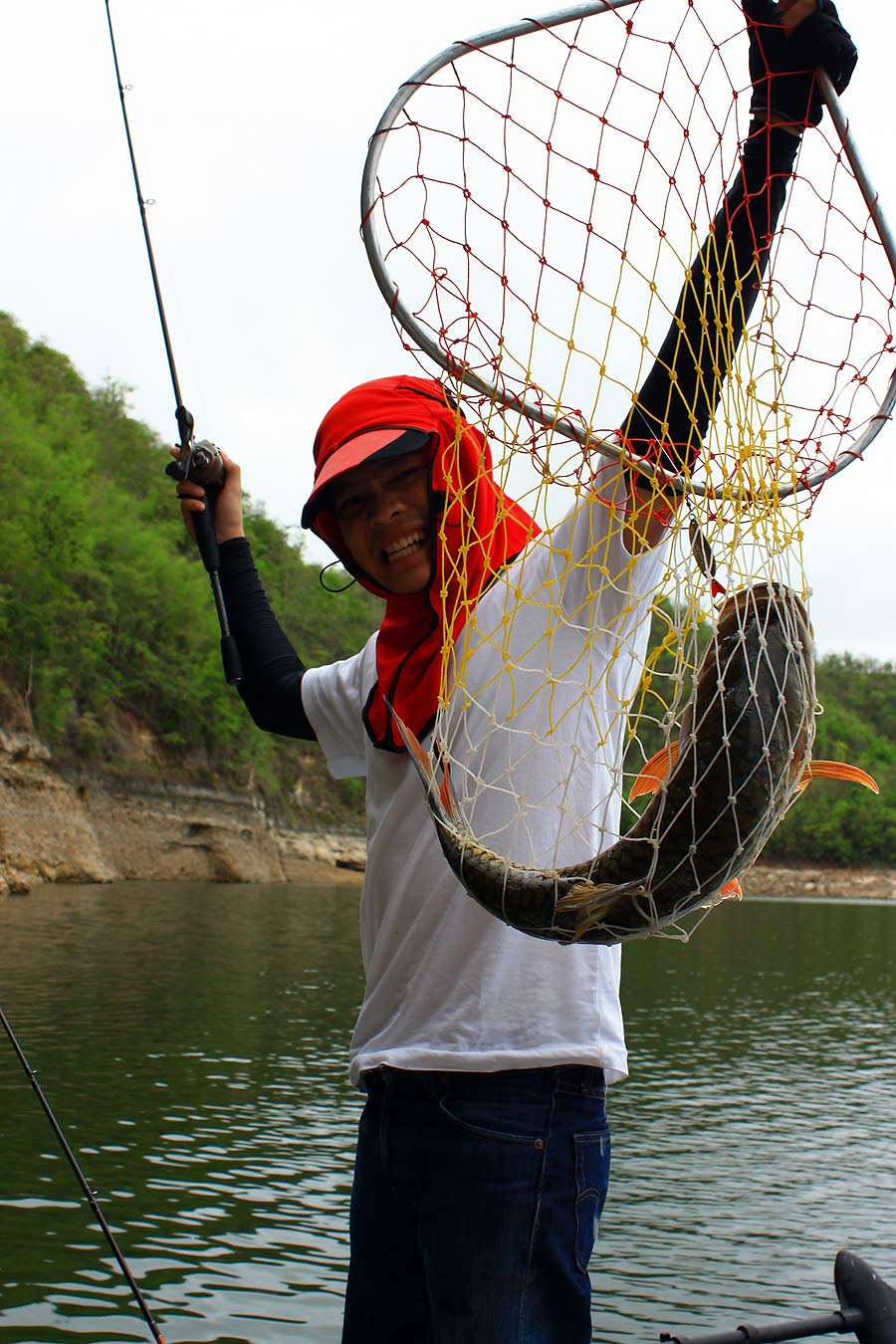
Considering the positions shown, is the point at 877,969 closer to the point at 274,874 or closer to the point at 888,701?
the point at 274,874

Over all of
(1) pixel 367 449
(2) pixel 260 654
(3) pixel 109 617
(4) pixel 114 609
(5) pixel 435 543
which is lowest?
(2) pixel 260 654

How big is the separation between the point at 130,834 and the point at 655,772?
38.2 m

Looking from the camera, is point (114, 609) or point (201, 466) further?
point (114, 609)

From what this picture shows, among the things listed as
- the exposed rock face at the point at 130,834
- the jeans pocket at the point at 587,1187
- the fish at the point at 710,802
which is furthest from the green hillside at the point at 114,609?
the fish at the point at 710,802

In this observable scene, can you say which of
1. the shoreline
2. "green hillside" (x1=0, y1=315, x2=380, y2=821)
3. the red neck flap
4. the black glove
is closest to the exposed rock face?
the shoreline

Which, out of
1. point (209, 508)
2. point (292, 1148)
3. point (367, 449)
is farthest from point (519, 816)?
point (292, 1148)

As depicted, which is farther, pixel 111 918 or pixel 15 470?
pixel 15 470

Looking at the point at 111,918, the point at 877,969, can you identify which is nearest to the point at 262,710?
the point at 111,918

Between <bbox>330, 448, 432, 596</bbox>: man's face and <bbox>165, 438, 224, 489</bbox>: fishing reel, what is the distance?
0.87m

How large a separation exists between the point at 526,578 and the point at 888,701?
10181cm

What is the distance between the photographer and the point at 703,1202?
865cm

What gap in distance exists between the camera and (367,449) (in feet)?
7.99

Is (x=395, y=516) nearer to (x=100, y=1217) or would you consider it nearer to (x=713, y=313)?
(x=713, y=313)

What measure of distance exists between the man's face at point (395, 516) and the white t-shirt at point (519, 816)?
157 millimetres
